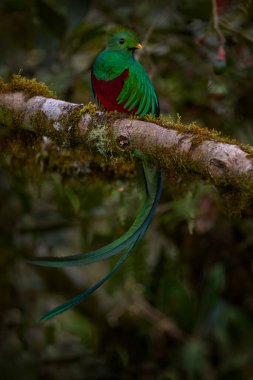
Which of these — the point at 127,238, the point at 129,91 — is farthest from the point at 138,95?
the point at 127,238

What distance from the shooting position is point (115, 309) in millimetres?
3463

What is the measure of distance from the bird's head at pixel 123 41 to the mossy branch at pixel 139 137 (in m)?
0.32

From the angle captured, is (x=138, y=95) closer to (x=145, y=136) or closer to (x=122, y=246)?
(x=145, y=136)

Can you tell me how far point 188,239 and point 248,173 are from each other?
1.87 metres

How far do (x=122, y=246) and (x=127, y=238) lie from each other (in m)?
0.03

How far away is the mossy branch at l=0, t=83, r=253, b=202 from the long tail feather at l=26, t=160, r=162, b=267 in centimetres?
10

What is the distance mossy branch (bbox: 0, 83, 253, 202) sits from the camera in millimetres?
1487

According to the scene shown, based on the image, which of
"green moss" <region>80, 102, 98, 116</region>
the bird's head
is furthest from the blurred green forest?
"green moss" <region>80, 102, 98, 116</region>

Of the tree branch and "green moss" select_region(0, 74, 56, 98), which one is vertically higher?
"green moss" select_region(0, 74, 56, 98)

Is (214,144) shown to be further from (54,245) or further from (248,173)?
(54,245)

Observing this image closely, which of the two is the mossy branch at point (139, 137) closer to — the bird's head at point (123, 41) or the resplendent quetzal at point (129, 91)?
the resplendent quetzal at point (129, 91)

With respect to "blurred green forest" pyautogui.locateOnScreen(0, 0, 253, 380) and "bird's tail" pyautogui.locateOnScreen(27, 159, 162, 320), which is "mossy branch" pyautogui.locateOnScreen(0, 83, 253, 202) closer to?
"bird's tail" pyautogui.locateOnScreen(27, 159, 162, 320)

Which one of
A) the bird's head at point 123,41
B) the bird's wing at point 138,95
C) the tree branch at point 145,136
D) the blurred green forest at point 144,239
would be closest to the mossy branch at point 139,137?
the tree branch at point 145,136

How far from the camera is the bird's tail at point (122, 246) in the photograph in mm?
1646
